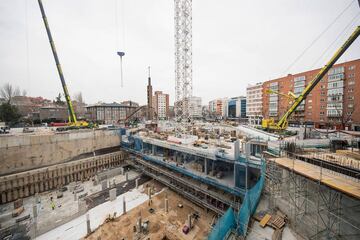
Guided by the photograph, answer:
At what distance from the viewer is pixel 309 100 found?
3831 centimetres

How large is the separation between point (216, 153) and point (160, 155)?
1118 centimetres

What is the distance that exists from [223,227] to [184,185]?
11586 mm

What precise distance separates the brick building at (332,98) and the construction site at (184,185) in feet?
66.9

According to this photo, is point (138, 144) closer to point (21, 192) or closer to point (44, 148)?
point (44, 148)

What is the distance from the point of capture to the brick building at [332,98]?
30672 mm

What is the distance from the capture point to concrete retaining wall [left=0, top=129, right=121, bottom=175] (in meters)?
Result: 19.6

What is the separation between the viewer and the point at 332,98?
34.0 m

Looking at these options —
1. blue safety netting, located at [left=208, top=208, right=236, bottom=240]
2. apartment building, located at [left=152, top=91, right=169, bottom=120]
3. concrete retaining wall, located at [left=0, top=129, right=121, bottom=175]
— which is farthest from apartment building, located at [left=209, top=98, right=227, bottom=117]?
blue safety netting, located at [left=208, top=208, right=236, bottom=240]

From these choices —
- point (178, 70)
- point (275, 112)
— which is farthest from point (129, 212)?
point (275, 112)

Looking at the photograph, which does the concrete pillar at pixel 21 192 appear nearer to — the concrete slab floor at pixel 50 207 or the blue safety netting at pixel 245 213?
the concrete slab floor at pixel 50 207

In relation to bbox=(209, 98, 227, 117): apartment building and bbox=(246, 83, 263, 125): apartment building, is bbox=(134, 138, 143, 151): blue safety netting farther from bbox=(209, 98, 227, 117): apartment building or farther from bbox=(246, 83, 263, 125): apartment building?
bbox=(209, 98, 227, 117): apartment building

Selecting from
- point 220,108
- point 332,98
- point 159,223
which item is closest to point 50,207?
point 159,223

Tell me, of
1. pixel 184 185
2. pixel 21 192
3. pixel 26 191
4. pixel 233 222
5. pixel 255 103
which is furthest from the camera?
pixel 255 103

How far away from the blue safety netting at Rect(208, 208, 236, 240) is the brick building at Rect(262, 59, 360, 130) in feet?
91.4
